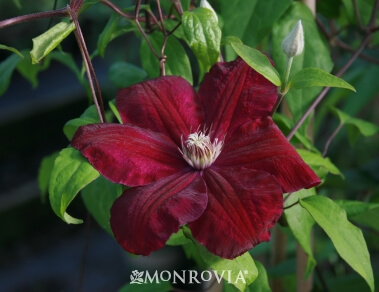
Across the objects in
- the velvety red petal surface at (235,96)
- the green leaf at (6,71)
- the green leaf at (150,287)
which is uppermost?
the velvety red petal surface at (235,96)

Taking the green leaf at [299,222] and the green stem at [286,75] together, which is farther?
the green leaf at [299,222]

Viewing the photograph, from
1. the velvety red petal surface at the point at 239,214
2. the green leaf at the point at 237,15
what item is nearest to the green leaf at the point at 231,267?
the velvety red petal surface at the point at 239,214

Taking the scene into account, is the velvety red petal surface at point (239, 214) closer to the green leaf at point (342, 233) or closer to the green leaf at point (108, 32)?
the green leaf at point (342, 233)

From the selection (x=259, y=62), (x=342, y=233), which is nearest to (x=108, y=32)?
(x=259, y=62)

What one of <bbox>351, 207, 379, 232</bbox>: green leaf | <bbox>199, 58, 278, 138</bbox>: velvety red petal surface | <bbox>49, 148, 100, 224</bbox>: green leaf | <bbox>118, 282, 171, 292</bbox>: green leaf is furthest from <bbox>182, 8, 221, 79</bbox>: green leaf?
<bbox>118, 282, 171, 292</bbox>: green leaf

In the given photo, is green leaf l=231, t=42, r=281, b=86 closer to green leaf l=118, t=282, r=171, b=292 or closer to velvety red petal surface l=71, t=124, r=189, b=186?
velvety red petal surface l=71, t=124, r=189, b=186

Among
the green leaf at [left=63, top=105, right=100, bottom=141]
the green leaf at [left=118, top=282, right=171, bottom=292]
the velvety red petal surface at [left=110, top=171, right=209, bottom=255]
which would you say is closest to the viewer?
the velvety red petal surface at [left=110, top=171, right=209, bottom=255]
